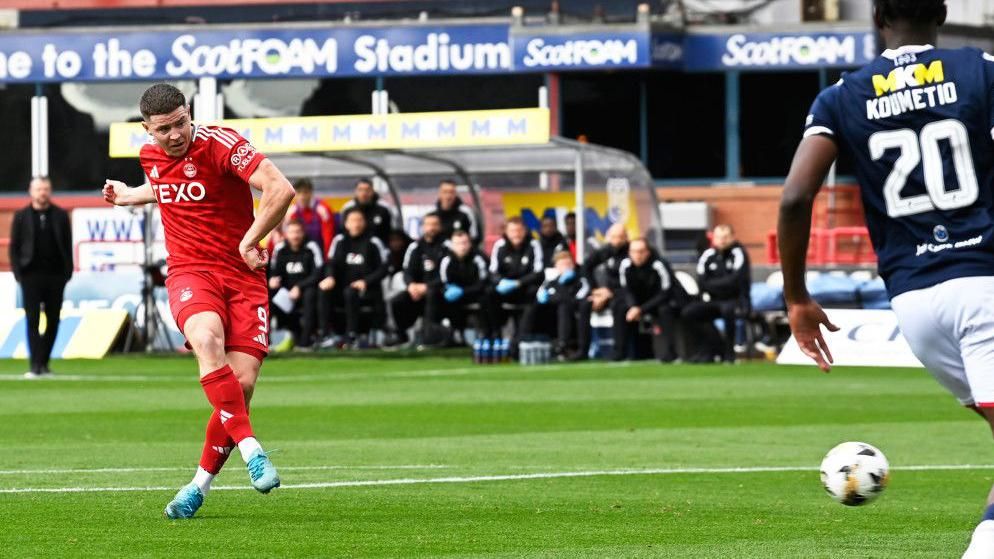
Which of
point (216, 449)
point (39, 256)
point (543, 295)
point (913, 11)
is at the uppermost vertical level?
point (913, 11)

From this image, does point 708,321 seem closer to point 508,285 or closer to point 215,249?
point 508,285

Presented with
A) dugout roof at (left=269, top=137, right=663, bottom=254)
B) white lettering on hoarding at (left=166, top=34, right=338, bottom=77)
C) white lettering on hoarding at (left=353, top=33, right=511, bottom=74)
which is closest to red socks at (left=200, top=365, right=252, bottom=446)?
dugout roof at (left=269, top=137, right=663, bottom=254)

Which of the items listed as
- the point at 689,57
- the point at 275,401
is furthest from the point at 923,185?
the point at 689,57

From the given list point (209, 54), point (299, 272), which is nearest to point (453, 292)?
point (299, 272)

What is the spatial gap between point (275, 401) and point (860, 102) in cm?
1296

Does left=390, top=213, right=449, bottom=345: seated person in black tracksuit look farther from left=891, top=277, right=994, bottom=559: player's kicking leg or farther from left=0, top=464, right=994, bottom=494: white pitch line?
left=891, top=277, right=994, bottom=559: player's kicking leg

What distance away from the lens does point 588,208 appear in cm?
2869

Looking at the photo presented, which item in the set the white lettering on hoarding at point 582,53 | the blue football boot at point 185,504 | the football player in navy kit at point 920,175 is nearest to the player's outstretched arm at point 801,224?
the football player in navy kit at point 920,175

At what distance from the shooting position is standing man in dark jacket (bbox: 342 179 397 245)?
1070 inches

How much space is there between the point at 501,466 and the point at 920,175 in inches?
246

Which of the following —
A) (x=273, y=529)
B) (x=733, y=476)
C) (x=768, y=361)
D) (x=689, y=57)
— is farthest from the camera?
(x=689, y=57)

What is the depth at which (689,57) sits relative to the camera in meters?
36.8

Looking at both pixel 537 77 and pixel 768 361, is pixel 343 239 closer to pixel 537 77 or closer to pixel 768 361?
pixel 768 361

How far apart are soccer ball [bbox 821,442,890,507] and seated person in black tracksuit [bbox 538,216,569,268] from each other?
61.9ft
